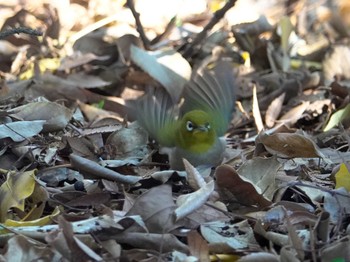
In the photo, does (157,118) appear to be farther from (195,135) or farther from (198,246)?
(198,246)

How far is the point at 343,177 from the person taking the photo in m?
2.50

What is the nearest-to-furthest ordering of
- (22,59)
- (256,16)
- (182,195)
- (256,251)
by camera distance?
(256,251) → (182,195) → (22,59) → (256,16)

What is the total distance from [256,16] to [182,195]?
2.83m

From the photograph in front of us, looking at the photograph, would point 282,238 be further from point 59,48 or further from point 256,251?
point 59,48

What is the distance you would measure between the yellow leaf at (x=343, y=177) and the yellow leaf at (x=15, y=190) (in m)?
1.00

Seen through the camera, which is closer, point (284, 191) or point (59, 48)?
point (284, 191)

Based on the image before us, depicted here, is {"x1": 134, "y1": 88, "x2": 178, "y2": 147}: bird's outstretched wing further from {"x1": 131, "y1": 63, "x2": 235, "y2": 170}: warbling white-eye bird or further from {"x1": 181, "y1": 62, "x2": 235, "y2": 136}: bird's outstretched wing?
{"x1": 181, "y1": 62, "x2": 235, "y2": 136}: bird's outstretched wing

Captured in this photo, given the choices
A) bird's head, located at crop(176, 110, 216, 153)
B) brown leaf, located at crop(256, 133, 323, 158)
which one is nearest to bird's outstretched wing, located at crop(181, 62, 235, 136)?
bird's head, located at crop(176, 110, 216, 153)

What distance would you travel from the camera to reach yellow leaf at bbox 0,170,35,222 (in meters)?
2.31

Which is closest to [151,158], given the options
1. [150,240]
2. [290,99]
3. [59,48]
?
[150,240]

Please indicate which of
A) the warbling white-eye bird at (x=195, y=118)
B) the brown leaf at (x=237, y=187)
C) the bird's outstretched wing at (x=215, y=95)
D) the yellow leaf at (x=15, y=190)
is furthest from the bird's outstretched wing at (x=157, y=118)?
the yellow leaf at (x=15, y=190)

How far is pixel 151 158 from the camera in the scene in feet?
9.80

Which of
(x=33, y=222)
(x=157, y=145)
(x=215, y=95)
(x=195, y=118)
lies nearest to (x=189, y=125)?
(x=195, y=118)

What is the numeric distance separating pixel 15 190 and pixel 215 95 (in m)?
1.33
